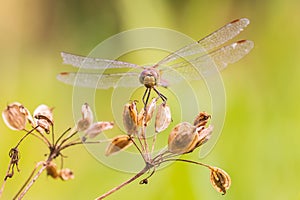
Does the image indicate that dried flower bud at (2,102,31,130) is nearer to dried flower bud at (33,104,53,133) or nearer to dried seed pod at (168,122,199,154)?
dried flower bud at (33,104,53,133)

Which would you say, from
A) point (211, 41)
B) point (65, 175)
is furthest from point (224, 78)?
point (65, 175)

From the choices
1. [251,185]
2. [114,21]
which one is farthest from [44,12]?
[251,185]

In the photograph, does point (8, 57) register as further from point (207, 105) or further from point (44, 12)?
point (207, 105)

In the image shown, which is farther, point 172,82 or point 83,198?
point 83,198

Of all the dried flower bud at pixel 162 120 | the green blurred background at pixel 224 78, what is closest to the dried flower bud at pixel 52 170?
the dried flower bud at pixel 162 120

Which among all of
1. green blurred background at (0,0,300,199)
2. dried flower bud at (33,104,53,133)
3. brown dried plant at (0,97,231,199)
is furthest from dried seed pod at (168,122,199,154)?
green blurred background at (0,0,300,199)

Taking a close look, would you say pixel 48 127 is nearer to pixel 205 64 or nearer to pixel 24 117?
pixel 24 117
